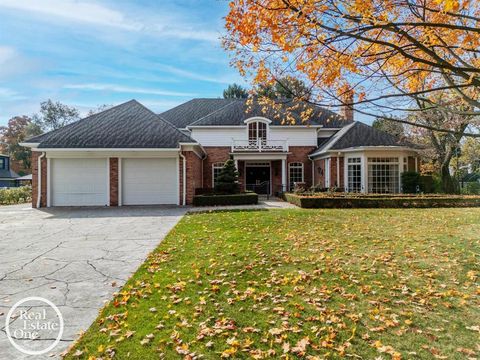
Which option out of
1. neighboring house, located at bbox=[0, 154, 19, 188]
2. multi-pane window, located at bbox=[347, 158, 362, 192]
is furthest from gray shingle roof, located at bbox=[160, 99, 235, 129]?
neighboring house, located at bbox=[0, 154, 19, 188]

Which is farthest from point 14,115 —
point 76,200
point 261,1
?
point 261,1

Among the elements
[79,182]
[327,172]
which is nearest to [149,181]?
[79,182]

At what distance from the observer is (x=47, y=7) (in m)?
7.52

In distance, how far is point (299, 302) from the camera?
3.87 m

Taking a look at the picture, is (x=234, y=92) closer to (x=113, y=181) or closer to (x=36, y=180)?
(x=113, y=181)

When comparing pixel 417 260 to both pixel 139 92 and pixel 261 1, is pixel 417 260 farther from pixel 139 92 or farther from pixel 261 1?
pixel 139 92

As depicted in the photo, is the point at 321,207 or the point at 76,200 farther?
the point at 76,200

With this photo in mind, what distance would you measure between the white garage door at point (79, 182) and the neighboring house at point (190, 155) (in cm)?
5

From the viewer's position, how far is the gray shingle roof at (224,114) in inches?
934

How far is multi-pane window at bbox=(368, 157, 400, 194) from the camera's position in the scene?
19.6 m

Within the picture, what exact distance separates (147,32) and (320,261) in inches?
385

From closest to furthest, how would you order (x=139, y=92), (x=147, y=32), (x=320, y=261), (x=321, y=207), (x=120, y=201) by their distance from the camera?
(x=320, y=261) < (x=147, y=32) < (x=321, y=207) < (x=120, y=201) < (x=139, y=92)

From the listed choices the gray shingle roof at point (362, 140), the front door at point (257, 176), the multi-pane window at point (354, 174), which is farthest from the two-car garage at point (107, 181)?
the multi-pane window at point (354, 174)

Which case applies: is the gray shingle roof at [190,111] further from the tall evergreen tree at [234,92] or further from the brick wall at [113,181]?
the tall evergreen tree at [234,92]
